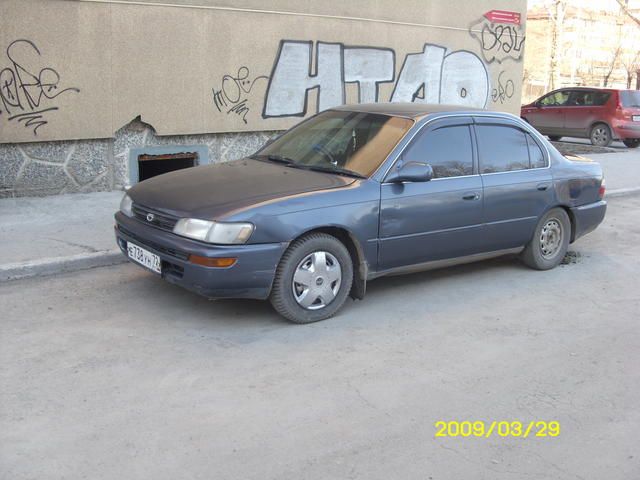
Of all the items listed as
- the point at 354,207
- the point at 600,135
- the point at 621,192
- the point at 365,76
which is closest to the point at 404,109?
the point at 354,207

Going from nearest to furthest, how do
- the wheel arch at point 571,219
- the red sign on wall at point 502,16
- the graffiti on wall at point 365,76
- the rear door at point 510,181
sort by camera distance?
1. the rear door at point 510,181
2. the wheel arch at point 571,219
3. the graffiti on wall at point 365,76
4. the red sign on wall at point 502,16

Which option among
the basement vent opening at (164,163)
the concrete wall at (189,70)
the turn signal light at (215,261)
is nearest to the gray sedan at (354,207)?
the turn signal light at (215,261)

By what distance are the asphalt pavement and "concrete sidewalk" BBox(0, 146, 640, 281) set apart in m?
0.21

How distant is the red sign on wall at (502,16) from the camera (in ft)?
46.5

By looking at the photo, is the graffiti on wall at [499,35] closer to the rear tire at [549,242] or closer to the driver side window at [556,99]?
the driver side window at [556,99]

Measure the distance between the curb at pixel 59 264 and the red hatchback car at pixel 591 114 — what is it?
15544 mm

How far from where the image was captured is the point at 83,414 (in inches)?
158

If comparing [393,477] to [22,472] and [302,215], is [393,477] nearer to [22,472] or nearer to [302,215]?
[22,472]

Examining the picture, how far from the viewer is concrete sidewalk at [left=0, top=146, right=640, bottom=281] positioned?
6.63 meters

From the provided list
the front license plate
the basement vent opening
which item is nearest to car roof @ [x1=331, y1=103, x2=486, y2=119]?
the front license plate

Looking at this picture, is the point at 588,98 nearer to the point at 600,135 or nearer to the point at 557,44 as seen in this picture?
the point at 600,135

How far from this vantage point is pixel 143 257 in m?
5.60
